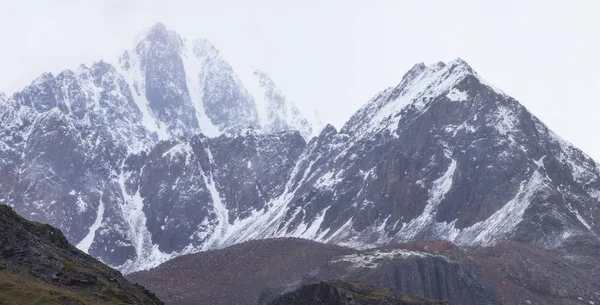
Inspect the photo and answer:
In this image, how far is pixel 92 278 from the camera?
505 feet

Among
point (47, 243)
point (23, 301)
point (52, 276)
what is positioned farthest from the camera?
point (47, 243)

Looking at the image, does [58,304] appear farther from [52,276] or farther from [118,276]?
[118,276]

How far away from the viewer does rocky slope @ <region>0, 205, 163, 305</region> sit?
136 m

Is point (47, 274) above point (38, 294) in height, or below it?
above

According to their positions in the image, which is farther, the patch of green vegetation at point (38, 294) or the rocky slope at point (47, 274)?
the rocky slope at point (47, 274)

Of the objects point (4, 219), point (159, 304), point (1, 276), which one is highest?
point (4, 219)

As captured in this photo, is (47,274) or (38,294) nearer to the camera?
(38,294)

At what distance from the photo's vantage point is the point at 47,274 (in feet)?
487

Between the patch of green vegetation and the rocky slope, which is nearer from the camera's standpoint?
the patch of green vegetation

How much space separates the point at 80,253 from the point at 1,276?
3301cm

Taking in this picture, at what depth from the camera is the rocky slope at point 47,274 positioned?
5369 inches

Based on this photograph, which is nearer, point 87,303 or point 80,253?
point 87,303

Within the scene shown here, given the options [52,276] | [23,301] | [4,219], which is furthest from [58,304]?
[4,219]

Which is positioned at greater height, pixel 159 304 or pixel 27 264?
pixel 27 264
